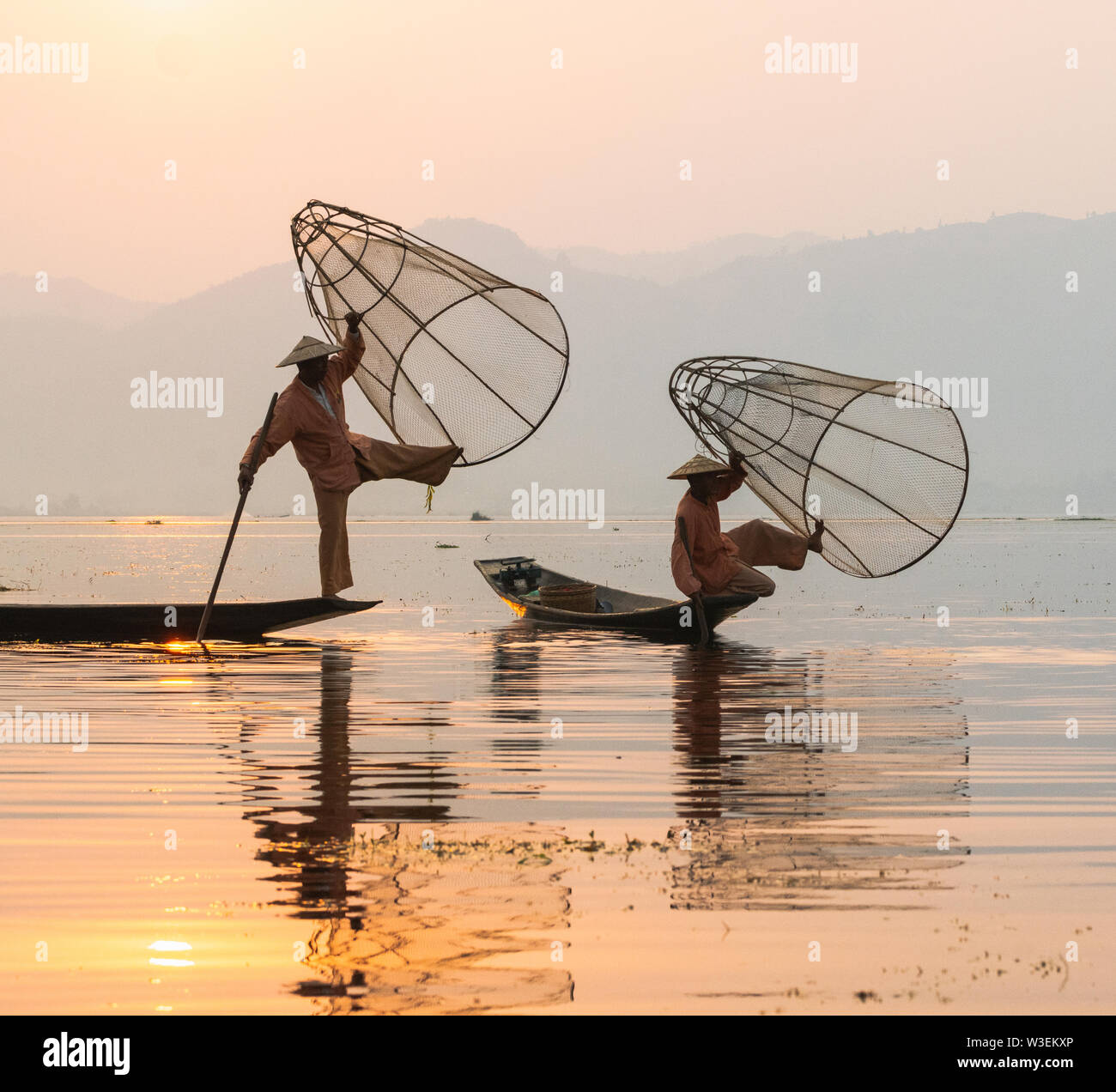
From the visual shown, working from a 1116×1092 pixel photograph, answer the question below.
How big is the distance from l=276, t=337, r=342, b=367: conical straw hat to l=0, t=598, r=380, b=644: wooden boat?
3175mm

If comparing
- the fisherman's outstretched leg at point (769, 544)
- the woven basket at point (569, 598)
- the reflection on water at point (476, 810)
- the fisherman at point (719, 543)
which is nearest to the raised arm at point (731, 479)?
the fisherman at point (719, 543)

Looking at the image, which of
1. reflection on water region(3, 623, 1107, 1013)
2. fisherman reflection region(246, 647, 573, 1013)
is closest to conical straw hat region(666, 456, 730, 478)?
reflection on water region(3, 623, 1107, 1013)

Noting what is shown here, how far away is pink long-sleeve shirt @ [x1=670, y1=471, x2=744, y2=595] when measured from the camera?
51.2 ft

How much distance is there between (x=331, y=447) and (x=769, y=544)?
224 inches

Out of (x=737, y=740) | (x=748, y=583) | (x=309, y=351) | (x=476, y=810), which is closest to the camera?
(x=476, y=810)

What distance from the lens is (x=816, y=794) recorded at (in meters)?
7.24

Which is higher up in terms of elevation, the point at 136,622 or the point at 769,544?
Answer: the point at 769,544

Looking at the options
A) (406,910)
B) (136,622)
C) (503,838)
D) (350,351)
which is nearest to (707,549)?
(350,351)

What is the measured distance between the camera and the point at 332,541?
46.3 ft

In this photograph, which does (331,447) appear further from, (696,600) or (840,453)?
(840,453)

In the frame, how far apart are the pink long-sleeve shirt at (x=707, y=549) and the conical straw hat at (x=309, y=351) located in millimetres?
4518

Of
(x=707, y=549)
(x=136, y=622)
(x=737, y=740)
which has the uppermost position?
(x=707, y=549)
